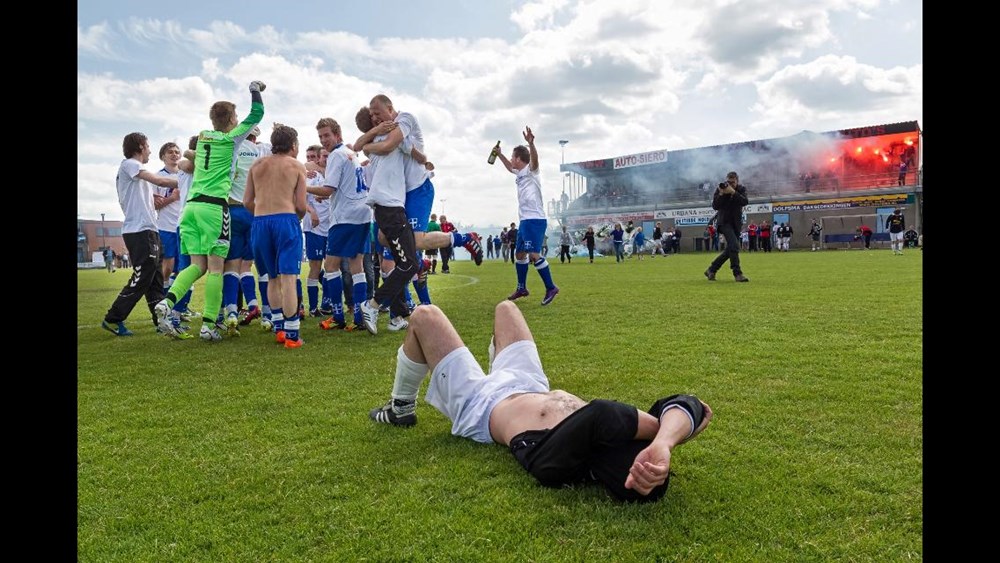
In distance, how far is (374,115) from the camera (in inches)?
280

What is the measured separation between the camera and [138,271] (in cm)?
767

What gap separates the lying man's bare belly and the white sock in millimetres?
583

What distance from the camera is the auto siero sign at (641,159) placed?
58.6 metres

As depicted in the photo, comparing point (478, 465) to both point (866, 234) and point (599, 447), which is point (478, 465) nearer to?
point (599, 447)

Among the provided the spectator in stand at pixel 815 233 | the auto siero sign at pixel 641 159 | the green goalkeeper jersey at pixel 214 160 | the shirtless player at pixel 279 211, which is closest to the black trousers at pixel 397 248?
the shirtless player at pixel 279 211

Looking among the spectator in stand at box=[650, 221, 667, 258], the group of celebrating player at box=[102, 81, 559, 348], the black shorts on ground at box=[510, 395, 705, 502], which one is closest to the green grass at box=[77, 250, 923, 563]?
the black shorts on ground at box=[510, 395, 705, 502]

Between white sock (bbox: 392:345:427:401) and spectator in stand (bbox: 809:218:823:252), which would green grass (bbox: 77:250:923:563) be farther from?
spectator in stand (bbox: 809:218:823:252)

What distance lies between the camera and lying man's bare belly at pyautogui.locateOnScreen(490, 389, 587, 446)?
2844mm

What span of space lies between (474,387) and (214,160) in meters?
5.20

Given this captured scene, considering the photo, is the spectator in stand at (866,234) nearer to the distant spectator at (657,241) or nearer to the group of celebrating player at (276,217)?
the distant spectator at (657,241)

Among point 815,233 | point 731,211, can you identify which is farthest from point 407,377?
point 815,233
